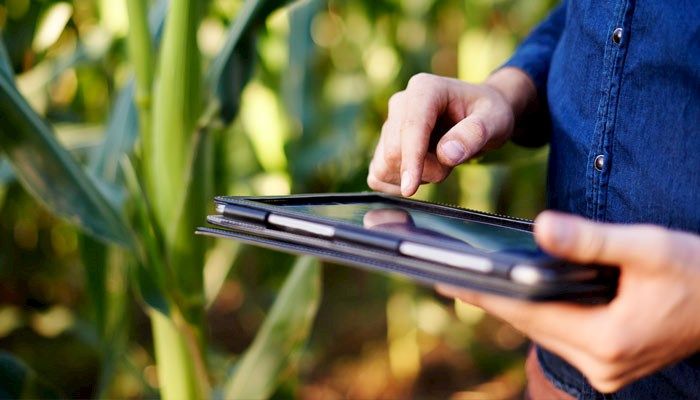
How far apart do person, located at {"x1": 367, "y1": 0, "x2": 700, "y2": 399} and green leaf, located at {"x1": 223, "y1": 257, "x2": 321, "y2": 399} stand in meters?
0.24

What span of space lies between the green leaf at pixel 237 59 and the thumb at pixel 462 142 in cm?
30

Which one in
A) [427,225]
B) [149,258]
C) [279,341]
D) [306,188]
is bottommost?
[306,188]

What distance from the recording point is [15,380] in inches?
30.1

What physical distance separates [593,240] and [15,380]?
0.65 m

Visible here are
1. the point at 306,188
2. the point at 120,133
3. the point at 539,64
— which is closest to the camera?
the point at 539,64

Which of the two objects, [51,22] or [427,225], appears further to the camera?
[51,22]

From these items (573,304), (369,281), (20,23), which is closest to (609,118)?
(573,304)

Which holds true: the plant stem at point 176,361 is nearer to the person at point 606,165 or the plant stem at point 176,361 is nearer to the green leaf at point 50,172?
the green leaf at point 50,172

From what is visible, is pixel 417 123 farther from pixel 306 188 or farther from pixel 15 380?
pixel 306 188

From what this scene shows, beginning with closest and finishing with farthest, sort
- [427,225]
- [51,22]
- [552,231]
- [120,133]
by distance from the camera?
[552,231] < [427,225] < [120,133] < [51,22]

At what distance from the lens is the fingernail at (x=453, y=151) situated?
17.9 inches

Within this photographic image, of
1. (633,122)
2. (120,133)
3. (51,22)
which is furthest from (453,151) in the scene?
(51,22)

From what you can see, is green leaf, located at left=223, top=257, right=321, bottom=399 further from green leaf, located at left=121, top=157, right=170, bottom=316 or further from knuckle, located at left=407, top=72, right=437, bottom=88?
knuckle, located at left=407, top=72, right=437, bottom=88

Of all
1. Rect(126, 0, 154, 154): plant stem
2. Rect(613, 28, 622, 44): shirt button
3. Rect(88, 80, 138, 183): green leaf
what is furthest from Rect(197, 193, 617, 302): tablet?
Rect(88, 80, 138, 183): green leaf
